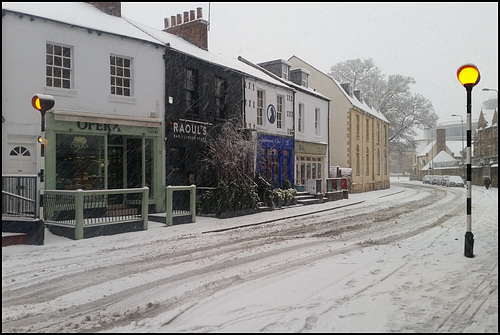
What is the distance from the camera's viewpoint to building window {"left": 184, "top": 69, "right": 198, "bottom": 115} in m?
16.1

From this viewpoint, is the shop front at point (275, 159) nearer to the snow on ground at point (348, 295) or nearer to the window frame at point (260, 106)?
the window frame at point (260, 106)

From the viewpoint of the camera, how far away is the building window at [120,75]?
1355 cm

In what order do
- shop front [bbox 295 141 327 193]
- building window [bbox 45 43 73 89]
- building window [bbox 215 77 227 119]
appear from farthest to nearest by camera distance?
shop front [bbox 295 141 327 193]
building window [bbox 215 77 227 119]
building window [bbox 45 43 73 89]

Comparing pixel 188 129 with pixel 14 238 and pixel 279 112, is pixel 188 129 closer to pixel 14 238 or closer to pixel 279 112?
pixel 279 112

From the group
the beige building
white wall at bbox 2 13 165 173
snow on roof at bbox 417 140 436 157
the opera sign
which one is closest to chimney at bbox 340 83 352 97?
the beige building

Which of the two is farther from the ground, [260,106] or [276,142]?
[260,106]

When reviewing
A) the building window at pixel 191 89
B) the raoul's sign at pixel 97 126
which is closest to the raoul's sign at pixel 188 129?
the building window at pixel 191 89

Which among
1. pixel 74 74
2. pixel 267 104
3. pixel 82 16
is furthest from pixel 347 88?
pixel 74 74

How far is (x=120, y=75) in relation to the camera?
1374cm

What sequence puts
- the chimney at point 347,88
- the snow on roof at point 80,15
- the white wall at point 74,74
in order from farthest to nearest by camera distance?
the chimney at point 347,88, the snow on roof at point 80,15, the white wall at point 74,74

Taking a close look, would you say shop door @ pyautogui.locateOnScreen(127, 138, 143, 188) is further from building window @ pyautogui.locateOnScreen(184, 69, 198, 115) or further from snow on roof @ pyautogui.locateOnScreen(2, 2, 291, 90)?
snow on roof @ pyautogui.locateOnScreen(2, 2, 291, 90)

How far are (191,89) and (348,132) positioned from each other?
1793 cm

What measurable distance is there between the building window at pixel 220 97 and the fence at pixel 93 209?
7.14 metres

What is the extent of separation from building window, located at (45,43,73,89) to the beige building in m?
19.5
